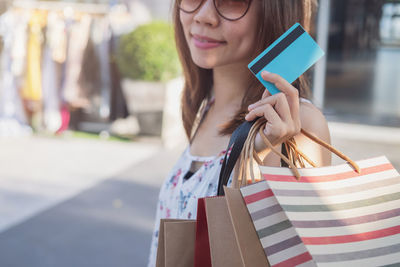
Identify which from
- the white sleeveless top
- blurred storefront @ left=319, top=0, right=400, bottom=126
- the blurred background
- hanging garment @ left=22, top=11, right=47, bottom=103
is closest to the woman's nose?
the white sleeveless top

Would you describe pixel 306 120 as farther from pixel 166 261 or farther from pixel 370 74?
pixel 370 74

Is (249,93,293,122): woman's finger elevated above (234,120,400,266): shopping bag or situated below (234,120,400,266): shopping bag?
above

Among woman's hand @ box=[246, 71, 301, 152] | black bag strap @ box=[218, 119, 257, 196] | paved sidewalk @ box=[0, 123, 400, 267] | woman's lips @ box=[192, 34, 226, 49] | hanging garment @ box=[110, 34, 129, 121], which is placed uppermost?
woman's lips @ box=[192, 34, 226, 49]

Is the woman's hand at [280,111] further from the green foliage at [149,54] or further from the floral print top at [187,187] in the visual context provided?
the green foliage at [149,54]

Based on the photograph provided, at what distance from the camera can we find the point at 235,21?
1.14 metres

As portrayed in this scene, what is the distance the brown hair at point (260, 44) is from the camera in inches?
43.9

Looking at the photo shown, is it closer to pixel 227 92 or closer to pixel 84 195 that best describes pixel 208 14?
pixel 227 92

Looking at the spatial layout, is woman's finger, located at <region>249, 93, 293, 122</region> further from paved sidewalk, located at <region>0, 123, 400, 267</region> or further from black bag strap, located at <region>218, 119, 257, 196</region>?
paved sidewalk, located at <region>0, 123, 400, 267</region>

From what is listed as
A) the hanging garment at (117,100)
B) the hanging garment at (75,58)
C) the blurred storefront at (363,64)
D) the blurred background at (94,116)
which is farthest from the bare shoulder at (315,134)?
the blurred storefront at (363,64)

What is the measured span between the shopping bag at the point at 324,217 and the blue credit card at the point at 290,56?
0.20 m

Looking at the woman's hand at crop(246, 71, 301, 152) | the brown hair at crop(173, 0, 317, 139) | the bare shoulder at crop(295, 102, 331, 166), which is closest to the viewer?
the woman's hand at crop(246, 71, 301, 152)

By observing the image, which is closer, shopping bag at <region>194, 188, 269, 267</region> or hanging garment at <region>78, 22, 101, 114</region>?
shopping bag at <region>194, 188, 269, 267</region>

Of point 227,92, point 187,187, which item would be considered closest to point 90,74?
point 227,92

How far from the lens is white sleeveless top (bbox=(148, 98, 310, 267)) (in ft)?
3.88
